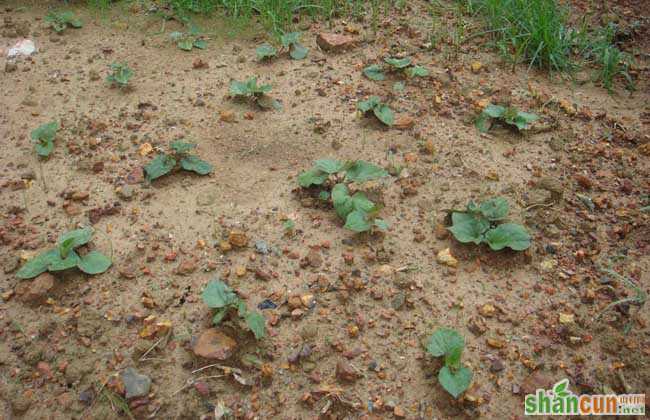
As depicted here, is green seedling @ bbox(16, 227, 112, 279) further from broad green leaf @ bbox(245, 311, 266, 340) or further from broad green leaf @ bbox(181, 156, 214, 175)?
broad green leaf @ bbox(245, 311, 266, 340)

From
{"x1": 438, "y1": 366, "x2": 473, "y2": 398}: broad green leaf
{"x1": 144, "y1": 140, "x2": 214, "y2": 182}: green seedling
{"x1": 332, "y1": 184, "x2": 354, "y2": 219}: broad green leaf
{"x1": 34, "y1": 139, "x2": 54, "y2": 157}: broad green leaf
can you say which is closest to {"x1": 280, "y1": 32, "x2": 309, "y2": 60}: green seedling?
{"x1": 144, "y1": 140, "x2": 214, "y2": 182}: green seedling

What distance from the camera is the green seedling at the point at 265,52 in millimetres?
3287

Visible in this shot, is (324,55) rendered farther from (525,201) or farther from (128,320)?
(128,320)

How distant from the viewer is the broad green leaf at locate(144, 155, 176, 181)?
2.60 metres

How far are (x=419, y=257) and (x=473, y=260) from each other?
208mm

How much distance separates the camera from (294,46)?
3.38 metres

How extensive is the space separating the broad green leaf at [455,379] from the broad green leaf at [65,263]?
4.51ft

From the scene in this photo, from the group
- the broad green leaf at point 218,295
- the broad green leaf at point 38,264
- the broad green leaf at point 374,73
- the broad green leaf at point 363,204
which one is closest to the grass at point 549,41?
→ the broad green leaf at point 374,73

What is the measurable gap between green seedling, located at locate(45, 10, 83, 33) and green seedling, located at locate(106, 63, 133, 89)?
616 mm

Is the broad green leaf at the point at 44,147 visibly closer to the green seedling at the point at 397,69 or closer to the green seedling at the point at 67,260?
the green seedling at the point at 67,260

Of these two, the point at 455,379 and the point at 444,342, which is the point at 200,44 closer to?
the point at 444,342

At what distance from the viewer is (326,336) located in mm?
2061

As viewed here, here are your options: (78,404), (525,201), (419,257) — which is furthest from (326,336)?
(525,201)

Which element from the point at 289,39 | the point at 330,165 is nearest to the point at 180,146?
the point at 330,165
